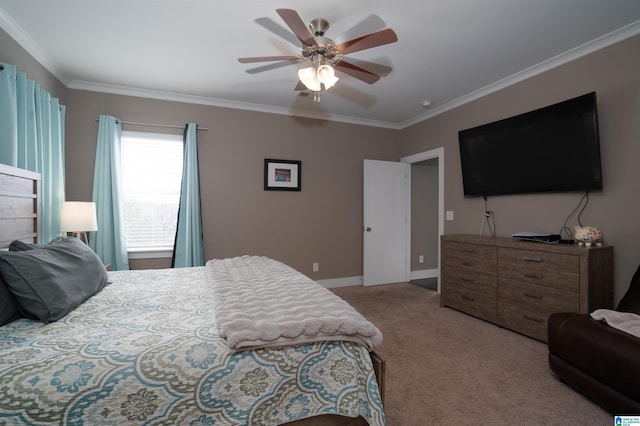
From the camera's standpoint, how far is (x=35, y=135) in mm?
2355

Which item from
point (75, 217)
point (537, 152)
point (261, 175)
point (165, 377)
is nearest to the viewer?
point (165, 377)

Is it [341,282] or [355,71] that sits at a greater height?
[355,71]

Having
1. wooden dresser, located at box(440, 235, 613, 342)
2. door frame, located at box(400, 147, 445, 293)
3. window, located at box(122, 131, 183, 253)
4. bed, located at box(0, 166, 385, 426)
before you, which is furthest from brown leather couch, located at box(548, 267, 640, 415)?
window, located at box(122, 131, 183, 253)

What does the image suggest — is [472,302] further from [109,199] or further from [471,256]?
[109,199]

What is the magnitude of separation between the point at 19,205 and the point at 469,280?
13.1 ft

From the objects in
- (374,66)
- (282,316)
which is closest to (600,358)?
(282,316)

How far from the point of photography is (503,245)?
2.78m

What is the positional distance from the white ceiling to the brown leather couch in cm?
198

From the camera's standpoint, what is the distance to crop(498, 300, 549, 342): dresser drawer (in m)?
2.49

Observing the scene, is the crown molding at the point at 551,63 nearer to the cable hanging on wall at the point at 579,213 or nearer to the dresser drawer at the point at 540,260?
the cable hanging on wall at the point at 579,213

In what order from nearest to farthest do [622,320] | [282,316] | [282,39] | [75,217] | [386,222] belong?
[282,316] → [622,320] → [282,39] → [75,217] → [386,222]

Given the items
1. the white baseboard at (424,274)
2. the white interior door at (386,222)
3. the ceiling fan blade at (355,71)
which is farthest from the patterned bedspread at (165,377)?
the white baseboard at (424,274)

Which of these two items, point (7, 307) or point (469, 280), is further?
point (469, 280)

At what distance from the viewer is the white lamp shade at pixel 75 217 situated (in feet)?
8.70
